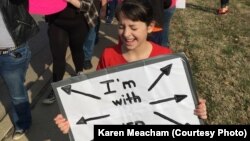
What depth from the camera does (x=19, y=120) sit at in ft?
12.4

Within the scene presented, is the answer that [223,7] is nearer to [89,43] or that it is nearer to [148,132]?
[89,43]

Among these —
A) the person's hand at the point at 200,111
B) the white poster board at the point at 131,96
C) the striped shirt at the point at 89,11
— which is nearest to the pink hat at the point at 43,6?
the striped shirt at the point at 89,11

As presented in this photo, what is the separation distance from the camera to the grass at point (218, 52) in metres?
4.35

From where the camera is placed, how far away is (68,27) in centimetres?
412

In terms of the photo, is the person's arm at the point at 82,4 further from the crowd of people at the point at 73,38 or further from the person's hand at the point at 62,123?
the person's hand at the point at 62,123

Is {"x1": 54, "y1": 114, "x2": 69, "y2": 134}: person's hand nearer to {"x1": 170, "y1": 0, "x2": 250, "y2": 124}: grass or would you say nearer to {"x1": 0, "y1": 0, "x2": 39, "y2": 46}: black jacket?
{"x1": 0, "y1": 0, "x2": 39, "y2": 46}: black jacket

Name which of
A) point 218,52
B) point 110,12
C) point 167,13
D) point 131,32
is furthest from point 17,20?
point 110,12

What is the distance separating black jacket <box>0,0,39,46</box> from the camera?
9.70 ft

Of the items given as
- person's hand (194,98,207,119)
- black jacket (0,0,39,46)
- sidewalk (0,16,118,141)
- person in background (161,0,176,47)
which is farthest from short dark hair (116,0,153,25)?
sidewalk (0,16,118,141)

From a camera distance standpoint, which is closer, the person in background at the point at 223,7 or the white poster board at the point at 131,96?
the white poster board at the point at 131,96

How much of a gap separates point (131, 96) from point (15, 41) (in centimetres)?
124

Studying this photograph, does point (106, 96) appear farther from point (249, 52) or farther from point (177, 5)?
point (249, 52)

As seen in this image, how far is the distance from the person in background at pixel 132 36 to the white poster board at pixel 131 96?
0.26 feet

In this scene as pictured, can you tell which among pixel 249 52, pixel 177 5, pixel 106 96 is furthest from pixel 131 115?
pixel 249 52
